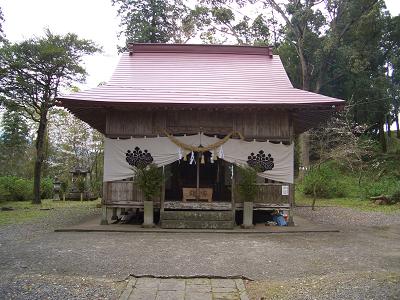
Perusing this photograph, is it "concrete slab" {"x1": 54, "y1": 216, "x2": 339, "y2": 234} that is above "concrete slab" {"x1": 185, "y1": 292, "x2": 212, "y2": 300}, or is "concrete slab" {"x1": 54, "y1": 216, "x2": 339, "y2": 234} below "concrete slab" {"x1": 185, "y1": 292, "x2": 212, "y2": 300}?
above

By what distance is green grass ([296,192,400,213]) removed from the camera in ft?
56.4

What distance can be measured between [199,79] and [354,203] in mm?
11280

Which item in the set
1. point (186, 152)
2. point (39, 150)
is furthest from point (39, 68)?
point (186, 152)

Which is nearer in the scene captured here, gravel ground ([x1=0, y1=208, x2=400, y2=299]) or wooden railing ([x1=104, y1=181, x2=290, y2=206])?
gravel ground ([x1=0, y1=208, x2=400, y2=299])

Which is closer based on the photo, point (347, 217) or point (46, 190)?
point (347, 217)

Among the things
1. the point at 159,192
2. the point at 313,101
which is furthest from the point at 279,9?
the point at 159,192

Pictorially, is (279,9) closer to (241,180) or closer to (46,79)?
(46,79)

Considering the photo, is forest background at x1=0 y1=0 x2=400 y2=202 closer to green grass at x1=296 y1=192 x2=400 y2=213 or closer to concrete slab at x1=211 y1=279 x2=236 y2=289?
green grass at x1=296 y1=192 x2=400 y2=213

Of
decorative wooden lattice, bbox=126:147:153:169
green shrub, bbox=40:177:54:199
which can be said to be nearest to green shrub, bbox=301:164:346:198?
decorative wooden lattice, bbox=126:147:153:169

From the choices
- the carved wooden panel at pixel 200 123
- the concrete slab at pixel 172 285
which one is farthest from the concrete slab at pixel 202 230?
the concrete slab at pixel 172 285

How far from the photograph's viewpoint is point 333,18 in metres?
28.3

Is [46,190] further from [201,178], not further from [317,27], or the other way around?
[317,27]

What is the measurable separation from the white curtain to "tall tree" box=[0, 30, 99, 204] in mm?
7476

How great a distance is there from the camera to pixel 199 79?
13.4 meters
